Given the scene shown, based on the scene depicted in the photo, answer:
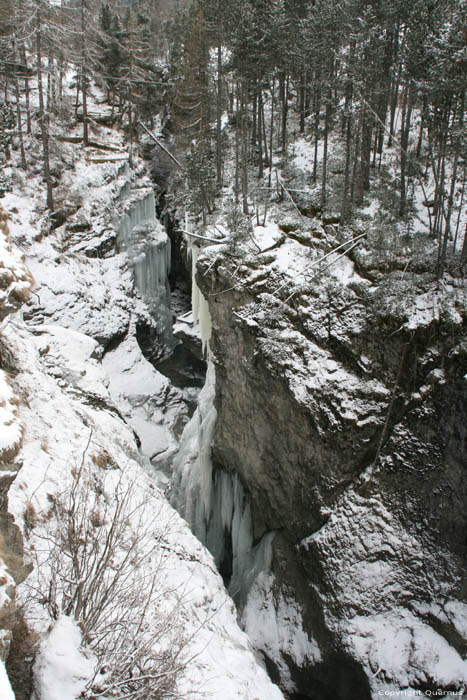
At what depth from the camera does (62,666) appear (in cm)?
319

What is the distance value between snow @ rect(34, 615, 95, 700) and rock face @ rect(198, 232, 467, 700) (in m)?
8.52

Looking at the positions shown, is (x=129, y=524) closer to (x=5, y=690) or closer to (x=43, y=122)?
(x=5, y=690)

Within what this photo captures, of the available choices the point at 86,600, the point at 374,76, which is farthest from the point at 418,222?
the point at 86,600

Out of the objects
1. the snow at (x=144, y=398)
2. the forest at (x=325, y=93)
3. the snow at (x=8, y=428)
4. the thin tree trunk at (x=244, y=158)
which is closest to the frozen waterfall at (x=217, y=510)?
the snow at (x=144, y=398)

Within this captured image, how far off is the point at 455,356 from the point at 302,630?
27.2 feet

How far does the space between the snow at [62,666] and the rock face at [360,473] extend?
852 cm

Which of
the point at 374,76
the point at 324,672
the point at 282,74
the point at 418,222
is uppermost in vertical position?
the point at 282,74

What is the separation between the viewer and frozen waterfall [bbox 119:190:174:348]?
21641mm

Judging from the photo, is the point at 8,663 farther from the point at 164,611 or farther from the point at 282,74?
the point at 282,74

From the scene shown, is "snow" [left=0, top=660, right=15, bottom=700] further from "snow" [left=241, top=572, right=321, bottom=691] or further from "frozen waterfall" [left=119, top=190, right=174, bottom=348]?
"frozen waterfall" [left=119, top=190, right=174, bottom=348]

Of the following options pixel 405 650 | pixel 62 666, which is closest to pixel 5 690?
pixel 62 666

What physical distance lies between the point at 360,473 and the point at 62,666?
9159 mm

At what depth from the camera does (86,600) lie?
3.49m

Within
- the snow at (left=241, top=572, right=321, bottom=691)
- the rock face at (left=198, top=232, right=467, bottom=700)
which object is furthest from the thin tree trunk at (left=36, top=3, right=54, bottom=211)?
the snow at (left=241, top=572, right=321, bottom=691)
